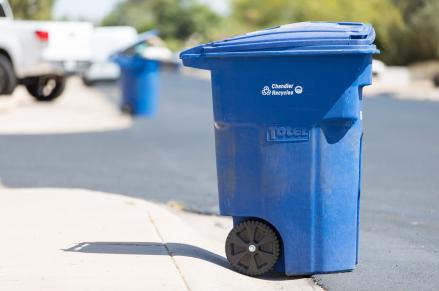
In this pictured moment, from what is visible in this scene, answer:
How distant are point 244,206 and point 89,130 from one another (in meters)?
12.5

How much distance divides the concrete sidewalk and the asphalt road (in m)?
0.85

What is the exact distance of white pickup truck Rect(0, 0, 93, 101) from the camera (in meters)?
21.2

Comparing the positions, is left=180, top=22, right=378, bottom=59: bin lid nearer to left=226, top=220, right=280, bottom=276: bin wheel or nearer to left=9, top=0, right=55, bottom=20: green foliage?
left=226, top=220, right=280, bottom=276: bin wheel

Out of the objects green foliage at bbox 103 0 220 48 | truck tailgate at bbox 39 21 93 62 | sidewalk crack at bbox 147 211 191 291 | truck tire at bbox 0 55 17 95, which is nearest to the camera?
sidewalk crack at bbox 147 211 191 291

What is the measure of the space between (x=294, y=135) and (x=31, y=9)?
34590 mm

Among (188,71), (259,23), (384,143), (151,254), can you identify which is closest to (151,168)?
(384,143)

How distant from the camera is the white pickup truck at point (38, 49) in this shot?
21172 mm

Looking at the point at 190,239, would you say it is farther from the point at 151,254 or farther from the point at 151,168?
the point at 151,168

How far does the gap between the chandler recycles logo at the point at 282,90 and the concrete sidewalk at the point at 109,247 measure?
1199 millimetres

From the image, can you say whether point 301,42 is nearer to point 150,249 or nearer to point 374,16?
point 150,249

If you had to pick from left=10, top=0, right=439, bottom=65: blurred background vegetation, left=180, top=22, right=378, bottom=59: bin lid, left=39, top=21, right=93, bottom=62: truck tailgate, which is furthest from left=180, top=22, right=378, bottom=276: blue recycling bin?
left=10, top=0, right=439, bottom=65: blurred background vegetation

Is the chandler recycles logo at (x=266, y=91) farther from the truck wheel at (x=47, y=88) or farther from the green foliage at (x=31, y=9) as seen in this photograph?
the green foliage at (x=31, y=9)

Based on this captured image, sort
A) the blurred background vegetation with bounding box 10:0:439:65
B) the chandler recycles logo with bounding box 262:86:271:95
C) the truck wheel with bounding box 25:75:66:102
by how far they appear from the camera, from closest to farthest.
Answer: the chandler recycles logo with bounding box 262:86:271:95 → the truck wheel with bounding box 25:75:66:102 → the blurred background vegetation with bounding box 10:0:439:65

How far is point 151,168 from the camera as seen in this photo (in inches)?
545
